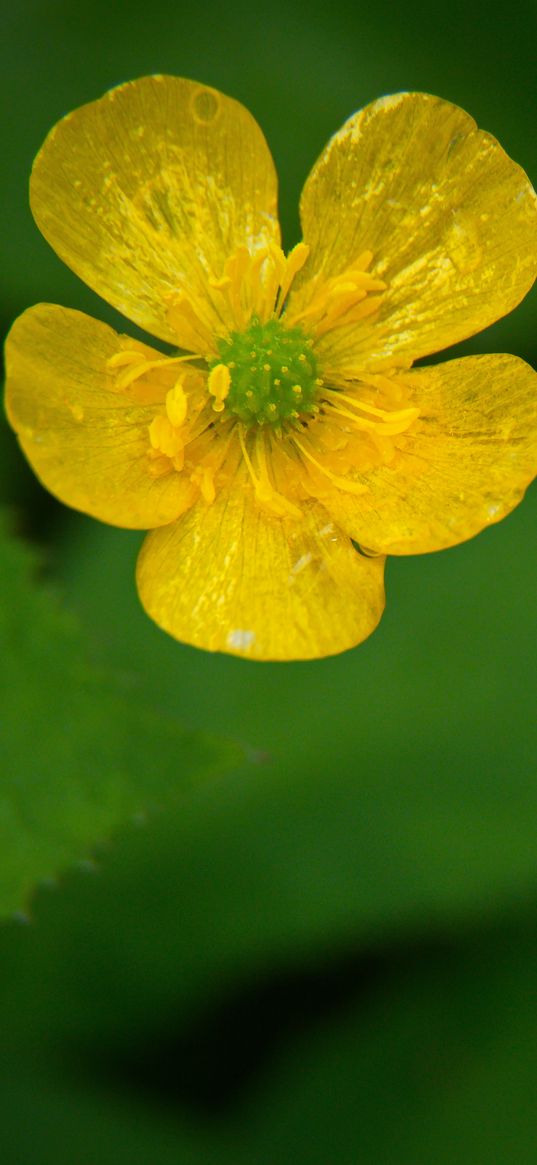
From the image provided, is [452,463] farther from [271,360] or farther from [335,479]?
[271,360]

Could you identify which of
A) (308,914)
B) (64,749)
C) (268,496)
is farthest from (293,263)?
(308,914)

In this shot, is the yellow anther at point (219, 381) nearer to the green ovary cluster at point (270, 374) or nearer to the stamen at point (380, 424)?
the green ovary cluster at point (270, 374)

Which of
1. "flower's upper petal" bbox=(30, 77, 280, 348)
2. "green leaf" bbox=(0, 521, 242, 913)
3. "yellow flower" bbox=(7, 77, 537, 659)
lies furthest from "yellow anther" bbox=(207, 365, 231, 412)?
"green leaf" bbox=(0, 521, 242, 913)

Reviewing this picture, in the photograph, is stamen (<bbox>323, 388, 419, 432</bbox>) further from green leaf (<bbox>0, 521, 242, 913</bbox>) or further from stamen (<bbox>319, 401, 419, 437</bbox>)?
green leaf (<bbox>0, 521, 242, 913</bbox>)

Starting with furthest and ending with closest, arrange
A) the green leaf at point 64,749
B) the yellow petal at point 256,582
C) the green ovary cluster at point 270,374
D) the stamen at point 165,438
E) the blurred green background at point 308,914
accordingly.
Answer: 1. the blurred green background at point 308,914
2. the green ovary cluster at point 270,374
3. the stamen at point 165,438
4. the yellow petal at point 256,582
5. the green leaf at point 64,749

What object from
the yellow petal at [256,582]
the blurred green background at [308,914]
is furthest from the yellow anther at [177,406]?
the blurred green background at [308,914]

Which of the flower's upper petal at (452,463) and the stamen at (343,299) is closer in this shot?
the flower's upper petal at (452,463)
